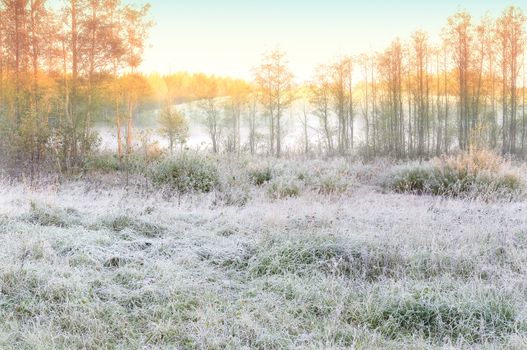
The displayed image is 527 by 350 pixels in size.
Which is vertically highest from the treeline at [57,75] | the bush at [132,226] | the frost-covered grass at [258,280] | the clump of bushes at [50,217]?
the treeline at [57,75]

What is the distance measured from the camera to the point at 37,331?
3158 millimetres

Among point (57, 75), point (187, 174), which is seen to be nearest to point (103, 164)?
point (57, 75)

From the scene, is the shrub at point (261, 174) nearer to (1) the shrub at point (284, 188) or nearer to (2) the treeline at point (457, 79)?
(1) the shrub at point (284, 188)

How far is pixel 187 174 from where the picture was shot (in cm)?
1141

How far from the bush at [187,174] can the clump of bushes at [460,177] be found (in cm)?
528

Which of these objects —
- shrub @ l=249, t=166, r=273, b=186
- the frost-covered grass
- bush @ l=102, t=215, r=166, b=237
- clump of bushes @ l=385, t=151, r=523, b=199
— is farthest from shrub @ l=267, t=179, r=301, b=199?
bush @ l=102, t=215, r=166, b=237

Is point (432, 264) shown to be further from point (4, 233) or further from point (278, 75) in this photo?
point (278, 75)

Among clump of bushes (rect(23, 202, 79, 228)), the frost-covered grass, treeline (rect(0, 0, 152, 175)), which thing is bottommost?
the frost-covered grass

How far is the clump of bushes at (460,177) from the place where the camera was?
10711 mm

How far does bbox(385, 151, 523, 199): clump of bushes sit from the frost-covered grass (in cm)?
413

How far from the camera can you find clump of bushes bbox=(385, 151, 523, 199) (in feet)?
35.1

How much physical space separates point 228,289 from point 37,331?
1.62 m

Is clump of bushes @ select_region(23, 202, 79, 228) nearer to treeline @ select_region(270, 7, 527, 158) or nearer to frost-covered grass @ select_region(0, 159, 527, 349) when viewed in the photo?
frost-covered grass @ select_region(0, 159, 527, 349)


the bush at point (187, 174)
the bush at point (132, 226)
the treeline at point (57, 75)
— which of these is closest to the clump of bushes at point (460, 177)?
the bush at point (187, 174)
